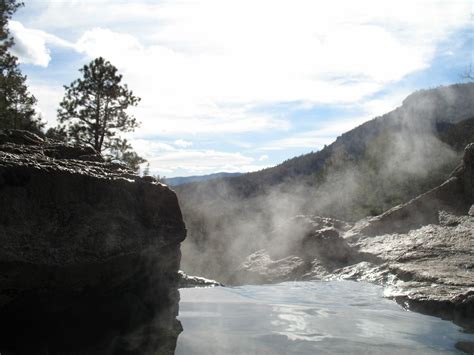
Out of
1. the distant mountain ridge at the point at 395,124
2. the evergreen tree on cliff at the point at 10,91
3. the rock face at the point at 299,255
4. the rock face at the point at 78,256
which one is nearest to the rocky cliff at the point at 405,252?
the rock face at the point at 299,255

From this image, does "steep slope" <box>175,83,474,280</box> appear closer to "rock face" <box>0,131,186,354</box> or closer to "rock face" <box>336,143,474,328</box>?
"rock face" <box>336,143,474,328</box>

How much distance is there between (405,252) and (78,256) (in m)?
5.45

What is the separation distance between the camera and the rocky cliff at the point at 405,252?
5.72 m

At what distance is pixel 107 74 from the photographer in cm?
2108

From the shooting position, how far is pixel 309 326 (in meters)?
4.77

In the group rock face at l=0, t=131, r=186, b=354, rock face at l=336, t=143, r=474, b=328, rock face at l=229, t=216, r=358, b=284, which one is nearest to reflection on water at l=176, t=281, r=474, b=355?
rock face at l=336, t=143, r=474, b=328

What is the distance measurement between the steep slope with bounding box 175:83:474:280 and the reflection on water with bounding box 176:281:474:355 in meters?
5.42

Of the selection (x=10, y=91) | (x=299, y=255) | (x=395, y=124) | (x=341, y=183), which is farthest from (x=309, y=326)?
(x=395, y=124)

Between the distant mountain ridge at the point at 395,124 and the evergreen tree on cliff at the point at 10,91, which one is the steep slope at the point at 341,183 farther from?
the evergreen tree on cliff at the point at 10,91

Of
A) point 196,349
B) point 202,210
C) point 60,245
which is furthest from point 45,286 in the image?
point 202,210

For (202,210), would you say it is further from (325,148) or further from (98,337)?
(325,148)

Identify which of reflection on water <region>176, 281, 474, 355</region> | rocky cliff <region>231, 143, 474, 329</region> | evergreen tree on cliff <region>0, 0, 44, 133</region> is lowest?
reflection on water <region>176, 281, 474, 355</region>

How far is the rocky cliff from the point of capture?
5719mm

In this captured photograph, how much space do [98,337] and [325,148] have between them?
84.9 metres
